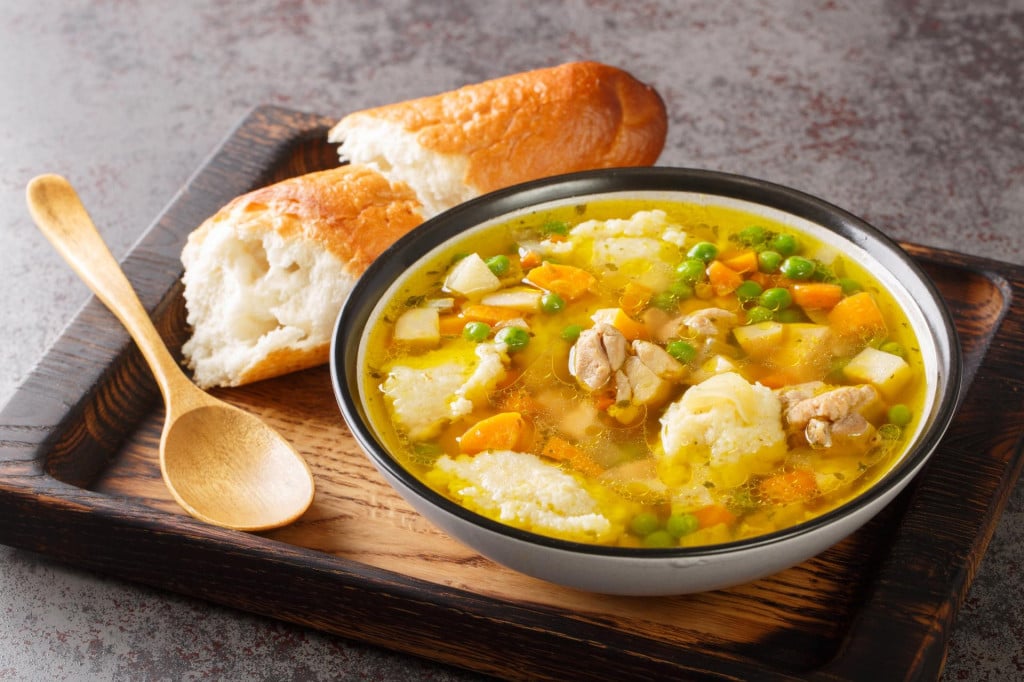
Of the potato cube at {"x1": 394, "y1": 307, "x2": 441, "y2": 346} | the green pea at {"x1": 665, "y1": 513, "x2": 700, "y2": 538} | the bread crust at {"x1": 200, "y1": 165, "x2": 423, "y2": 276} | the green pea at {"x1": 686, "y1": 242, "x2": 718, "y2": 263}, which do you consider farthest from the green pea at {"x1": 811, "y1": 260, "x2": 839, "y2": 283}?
the bread crust at {"x1": 200, "y1": 165, "x2": 423, "y2": 276}

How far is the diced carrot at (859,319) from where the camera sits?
351 cm

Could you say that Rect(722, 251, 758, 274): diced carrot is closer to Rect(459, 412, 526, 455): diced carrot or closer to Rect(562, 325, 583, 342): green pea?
Rect(562, 325, 583, 342): green pea

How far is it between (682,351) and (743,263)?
0.53 metres

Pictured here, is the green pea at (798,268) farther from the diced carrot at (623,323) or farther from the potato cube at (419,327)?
the potato cube at (419,327)

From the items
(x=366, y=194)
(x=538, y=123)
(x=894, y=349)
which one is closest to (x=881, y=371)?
(x=894, y=349)

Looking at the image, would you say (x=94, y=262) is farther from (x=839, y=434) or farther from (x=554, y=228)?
(x=839, y=434)

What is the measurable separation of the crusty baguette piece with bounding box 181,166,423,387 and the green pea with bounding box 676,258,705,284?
1110 mm

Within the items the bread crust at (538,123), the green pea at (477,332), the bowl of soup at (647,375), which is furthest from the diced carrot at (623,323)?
the bread crust at (538,123)

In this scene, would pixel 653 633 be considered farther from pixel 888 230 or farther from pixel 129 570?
pixel 888 230

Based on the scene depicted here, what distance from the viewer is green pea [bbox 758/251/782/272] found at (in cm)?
373

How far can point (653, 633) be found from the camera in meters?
3.13

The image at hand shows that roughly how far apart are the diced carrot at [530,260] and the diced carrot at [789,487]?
118cm

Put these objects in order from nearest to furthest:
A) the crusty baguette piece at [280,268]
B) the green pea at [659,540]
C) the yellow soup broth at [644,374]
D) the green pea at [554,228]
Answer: the green pea at [659,540] → the yellow soup broth at [644,374] → the green pea at [554,228] → the crusty baguette piece at [280,268]

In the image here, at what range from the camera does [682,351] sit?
3.41 metres
